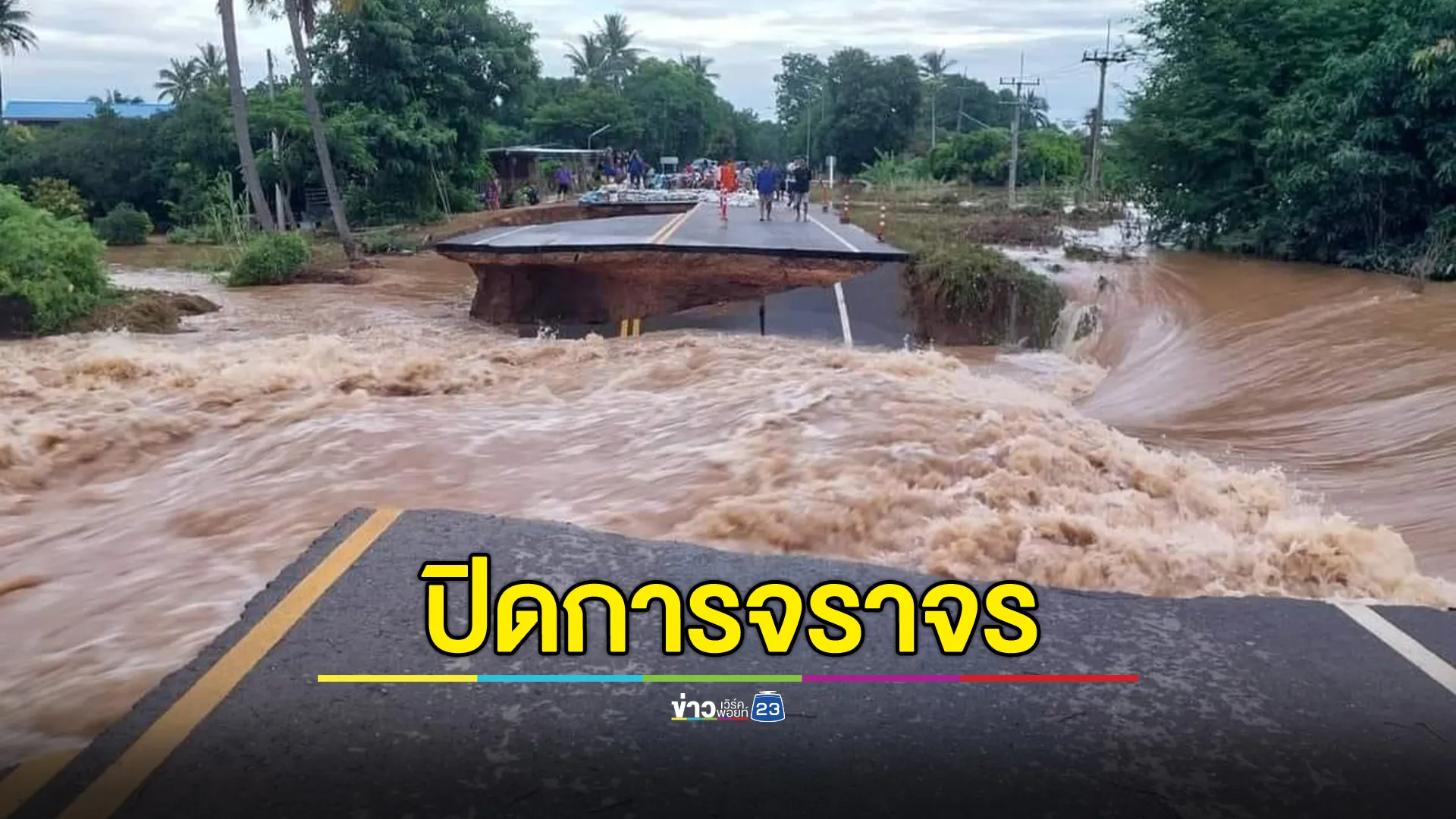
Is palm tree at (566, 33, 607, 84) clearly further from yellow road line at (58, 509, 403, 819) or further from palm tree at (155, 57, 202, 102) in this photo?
yellow road line at (58, 509, 403, 819)

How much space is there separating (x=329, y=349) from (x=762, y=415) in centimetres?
711

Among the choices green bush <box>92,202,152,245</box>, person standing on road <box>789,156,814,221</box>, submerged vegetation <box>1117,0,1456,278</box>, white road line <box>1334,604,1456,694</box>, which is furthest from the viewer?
green bush <box>92,202,152,245</box>

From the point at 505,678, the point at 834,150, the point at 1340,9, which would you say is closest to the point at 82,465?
the point at 505,678

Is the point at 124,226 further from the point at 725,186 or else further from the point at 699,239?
the point at 699,239

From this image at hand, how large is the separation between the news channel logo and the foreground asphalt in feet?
0.13

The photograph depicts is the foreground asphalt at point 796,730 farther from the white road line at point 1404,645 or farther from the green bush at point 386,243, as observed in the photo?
the green bush at point 386,243

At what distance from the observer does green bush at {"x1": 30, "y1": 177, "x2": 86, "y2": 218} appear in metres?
39.7

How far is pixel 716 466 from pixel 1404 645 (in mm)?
3967

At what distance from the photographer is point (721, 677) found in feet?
14.5

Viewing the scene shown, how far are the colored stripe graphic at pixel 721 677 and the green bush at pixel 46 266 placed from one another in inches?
752

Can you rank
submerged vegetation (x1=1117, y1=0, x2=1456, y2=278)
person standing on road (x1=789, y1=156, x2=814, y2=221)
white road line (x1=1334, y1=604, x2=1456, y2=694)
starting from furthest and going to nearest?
person standing on road (x1=789, y1=156, x2=814, y2=221) < submerged vegetation (x1=1117, y1=0, x2=1456, y2=278) < white road line (x1=1334, y1=604, x2=1456, y2=694)

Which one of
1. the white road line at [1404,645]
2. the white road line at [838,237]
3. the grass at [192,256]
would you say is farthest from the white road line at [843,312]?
the grass at [192,256]

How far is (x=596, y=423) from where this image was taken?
31.7ft

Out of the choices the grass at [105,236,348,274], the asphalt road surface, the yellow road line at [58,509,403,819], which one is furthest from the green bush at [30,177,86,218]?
the yellow road line at [58,509,403,819]
